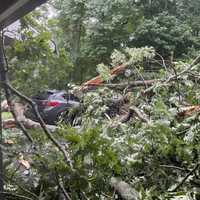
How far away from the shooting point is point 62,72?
543cm

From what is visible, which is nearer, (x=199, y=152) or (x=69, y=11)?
(x=199, y=152)

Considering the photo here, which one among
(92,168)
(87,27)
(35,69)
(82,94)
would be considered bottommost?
(92,168)

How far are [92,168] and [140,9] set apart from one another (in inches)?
436

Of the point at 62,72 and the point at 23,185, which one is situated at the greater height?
the point at 62,72

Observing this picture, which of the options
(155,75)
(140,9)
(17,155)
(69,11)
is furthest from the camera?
(69,11)

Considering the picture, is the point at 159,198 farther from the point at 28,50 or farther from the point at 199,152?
the point at 28,50

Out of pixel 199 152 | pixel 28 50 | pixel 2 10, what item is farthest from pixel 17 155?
pixel 28 50

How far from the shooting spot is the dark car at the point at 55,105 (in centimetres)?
493

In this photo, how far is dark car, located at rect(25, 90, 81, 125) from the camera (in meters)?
4.93

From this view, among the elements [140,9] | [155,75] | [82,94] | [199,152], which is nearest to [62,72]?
[82,94]

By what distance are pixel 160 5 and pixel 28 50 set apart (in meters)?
9.70

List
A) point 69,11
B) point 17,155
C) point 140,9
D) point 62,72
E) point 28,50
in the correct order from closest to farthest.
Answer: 1. point 17,155
2. point 28,50
3. point 62,72
4. point 140,9
5. point 69,11

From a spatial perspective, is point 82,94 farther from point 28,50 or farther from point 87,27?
Result: point 87,27

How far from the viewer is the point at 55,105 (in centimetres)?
784
